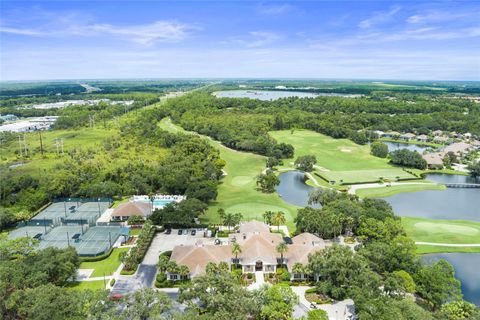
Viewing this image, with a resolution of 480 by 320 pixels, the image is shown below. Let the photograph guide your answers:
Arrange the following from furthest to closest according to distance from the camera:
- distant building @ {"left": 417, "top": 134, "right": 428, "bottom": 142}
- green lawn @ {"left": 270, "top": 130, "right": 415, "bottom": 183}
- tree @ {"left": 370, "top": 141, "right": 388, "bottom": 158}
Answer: distant building @ {"left": 417, "top": 134, "right": 428, "bottom": 142} < tree @ {"left": 370, "top": 141, "right": 388, "bottom": 158} < green lawn @ {"left": 270, "top": 130, "right": 415, "bottom": 183}

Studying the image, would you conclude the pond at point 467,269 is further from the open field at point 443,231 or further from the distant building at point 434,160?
the distant building at point 434,160

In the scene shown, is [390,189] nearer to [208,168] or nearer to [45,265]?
[208,168]

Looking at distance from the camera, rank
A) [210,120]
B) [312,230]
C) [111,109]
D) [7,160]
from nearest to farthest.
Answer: [312,230] → [7,160] → [210,120] → [111,109]

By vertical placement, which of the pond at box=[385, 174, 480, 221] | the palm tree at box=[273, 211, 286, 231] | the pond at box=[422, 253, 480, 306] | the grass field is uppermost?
the palm tree at box=[273, 211, 286, 231]

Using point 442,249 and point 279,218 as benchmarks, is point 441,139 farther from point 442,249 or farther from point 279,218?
point 279,218

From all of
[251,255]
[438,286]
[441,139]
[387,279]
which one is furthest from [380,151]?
[387,279]

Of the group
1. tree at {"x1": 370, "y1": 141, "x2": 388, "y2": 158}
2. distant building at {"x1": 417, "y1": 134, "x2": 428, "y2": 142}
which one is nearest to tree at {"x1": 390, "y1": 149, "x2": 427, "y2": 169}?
tree at {"x1": 370, "y1": 141, "x2": 388, "y2": 158}

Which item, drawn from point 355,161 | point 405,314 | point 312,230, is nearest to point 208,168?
point 312,230

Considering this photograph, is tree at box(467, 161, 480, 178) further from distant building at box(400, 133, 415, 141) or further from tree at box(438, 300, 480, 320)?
tree at box(438, 300, 480, 320)
